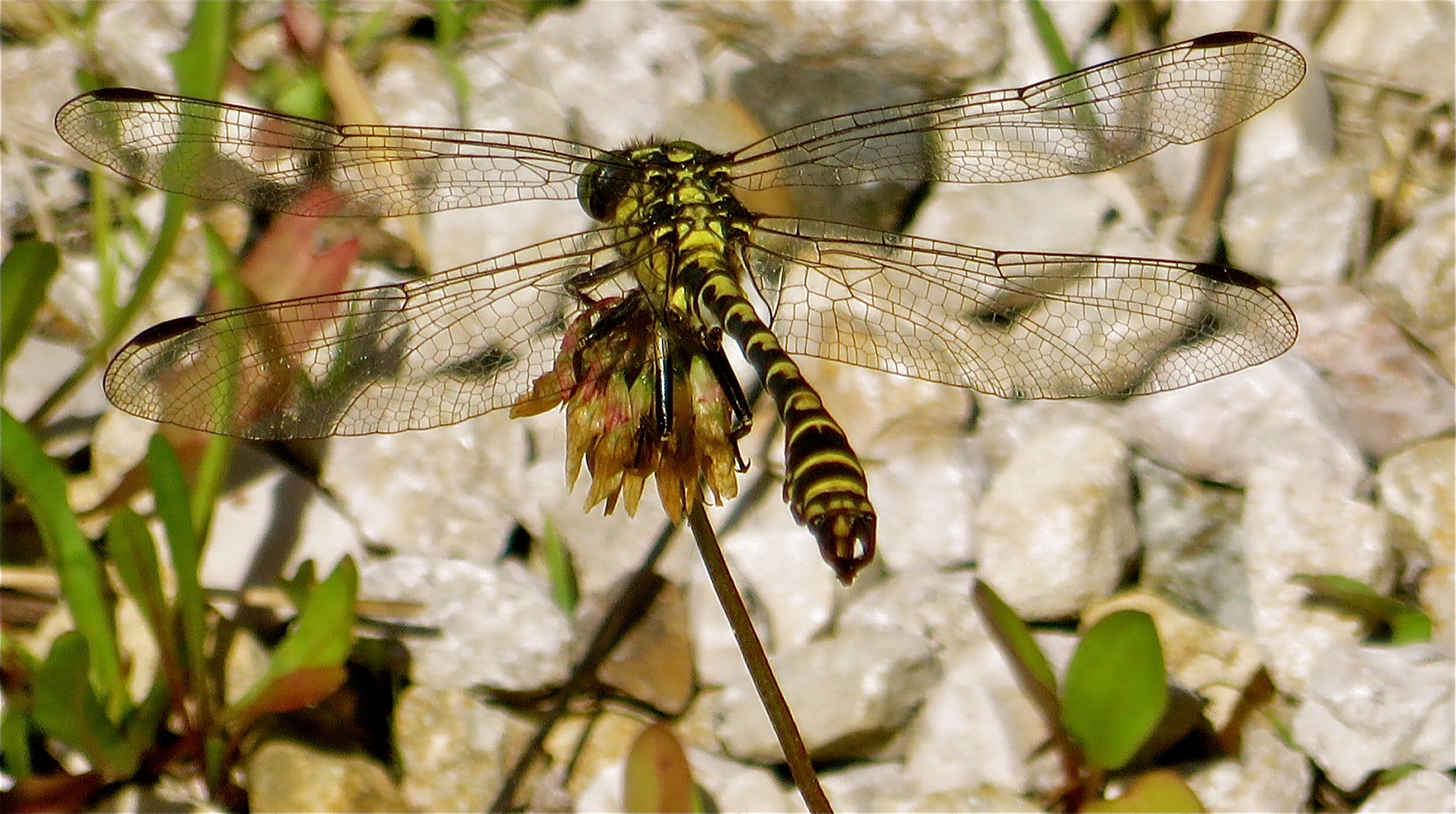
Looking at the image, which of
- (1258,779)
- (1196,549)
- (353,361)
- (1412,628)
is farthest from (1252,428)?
(353,361)

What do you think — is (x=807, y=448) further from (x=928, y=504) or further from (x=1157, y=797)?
(x=928, y=504)

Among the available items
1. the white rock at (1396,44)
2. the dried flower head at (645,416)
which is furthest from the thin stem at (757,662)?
the white rock at (1396,44)

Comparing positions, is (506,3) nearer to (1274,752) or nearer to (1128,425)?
(1128,425)

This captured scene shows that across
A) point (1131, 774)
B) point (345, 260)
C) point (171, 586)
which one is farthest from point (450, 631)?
point (1131, 774)

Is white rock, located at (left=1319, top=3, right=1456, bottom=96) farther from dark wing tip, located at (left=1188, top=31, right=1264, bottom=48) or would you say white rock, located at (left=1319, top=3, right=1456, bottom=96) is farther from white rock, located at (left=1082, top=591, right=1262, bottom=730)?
white rock, located at (left=1082, top=591, right=1262, bottom=730)

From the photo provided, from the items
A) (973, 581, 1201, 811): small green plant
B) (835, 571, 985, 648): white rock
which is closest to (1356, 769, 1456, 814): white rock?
(973, 581, 1201, 811): small green plant

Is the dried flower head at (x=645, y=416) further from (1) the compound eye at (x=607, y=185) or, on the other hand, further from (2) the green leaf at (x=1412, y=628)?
(2) the green leaf at (x=1412, y=628)
